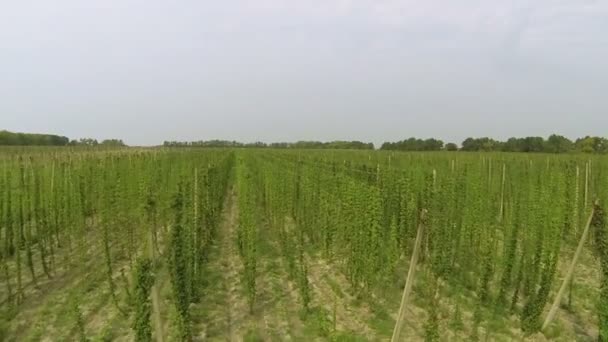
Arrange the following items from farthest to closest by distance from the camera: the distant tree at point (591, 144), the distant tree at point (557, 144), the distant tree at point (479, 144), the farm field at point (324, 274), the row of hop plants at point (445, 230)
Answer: the distant tree at point (479, 144), the distant tree at point (557, 144), the distant tree at point (591, 144), the row of hop plants at point (445, 230), the farm field at point (324, 274)

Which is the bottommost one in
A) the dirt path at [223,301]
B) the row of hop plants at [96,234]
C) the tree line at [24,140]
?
the dirt path at [223,301]

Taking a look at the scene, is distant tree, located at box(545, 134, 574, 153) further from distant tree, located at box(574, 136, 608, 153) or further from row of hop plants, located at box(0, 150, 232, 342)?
row of hop plants, located at box(0, 150, 232, 342)

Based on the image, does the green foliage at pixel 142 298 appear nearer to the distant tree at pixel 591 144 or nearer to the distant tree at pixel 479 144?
the distant tree at pixel 591 144

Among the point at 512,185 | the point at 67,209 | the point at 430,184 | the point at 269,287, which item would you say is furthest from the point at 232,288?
the point at 512,185

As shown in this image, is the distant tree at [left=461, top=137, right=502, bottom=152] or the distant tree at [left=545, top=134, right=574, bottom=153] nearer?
the distant tree at [left=545, top=134, right=574, bottom=153]

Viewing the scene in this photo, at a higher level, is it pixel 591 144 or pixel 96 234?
pixel 591 144

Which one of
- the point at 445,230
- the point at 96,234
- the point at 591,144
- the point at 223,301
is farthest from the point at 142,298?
the point at 591,144

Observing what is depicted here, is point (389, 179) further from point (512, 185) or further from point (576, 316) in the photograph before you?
point (512, 185)

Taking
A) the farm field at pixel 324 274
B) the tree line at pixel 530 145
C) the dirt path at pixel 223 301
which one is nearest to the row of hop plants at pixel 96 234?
the farm field at pixel 324 274

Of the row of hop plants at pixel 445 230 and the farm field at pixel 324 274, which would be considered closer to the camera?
the farm field at pixel 324 274

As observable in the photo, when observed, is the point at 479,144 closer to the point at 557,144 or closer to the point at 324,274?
the point at 557,144

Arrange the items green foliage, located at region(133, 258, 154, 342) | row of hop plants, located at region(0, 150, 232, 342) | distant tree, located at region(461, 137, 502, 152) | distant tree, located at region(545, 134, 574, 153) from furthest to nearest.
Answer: distant tree, located at region(461, 137, 502, 152)
distant tree, located at region(545, 134, 574, 153)
row of hop plants, located at region(0, 150, 232, 342)
green foliage, located at region(133, 258, 154, 342)

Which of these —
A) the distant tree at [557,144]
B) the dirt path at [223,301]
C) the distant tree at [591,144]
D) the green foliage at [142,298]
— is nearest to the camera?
the green foliage at [142,298]

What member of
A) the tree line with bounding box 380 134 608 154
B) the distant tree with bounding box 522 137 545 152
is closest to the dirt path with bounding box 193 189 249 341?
the tree line with bounding box 380 134 608 154
